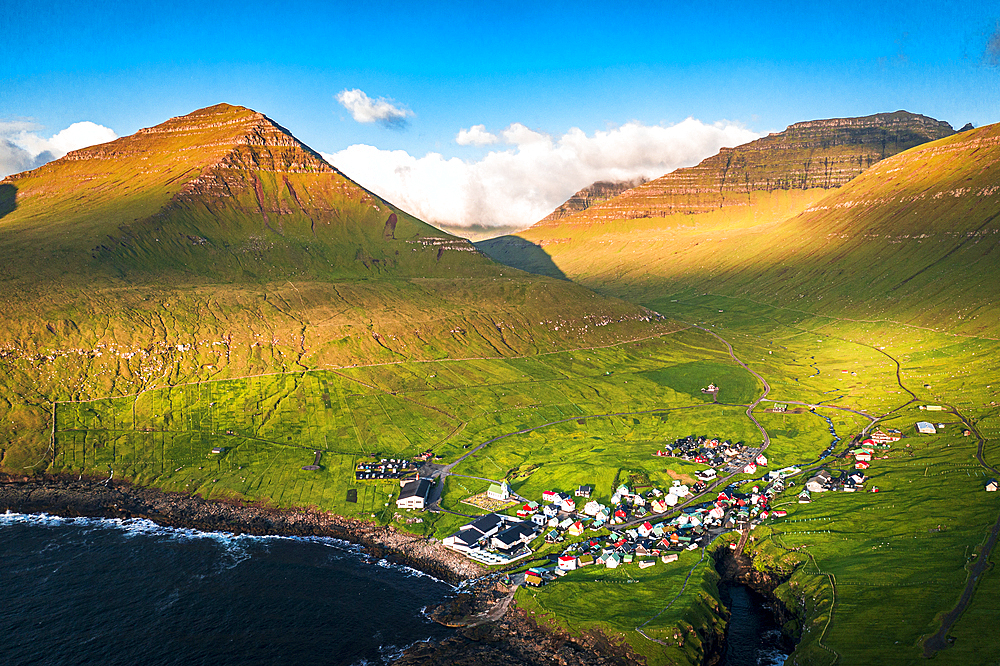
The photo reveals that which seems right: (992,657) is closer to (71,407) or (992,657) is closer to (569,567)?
(569,567)

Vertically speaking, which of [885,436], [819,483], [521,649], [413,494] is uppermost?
[885,436]

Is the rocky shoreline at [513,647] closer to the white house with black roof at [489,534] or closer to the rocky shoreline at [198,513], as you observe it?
the white house with black roof at [489,534]

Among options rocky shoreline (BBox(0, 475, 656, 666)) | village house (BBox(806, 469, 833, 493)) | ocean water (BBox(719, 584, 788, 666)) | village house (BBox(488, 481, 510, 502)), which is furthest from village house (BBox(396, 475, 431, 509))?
village house (BBox(806, 469, 833, 493))

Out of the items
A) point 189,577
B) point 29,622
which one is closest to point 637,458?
point 189,577

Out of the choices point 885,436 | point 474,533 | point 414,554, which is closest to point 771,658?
point 474,533

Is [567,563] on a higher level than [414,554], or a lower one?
higher

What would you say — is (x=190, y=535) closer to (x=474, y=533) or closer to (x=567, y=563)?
(x=474, y=533)

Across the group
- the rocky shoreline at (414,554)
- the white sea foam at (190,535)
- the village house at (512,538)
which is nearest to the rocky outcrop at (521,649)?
the rocky shoreline at (414,554)

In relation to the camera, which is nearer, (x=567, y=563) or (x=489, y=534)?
(x=567, y=563)
